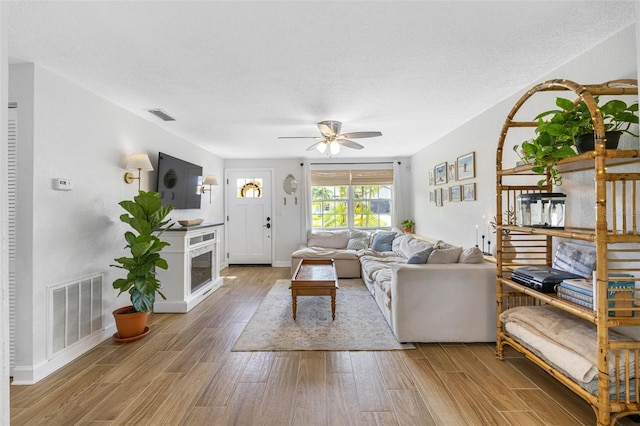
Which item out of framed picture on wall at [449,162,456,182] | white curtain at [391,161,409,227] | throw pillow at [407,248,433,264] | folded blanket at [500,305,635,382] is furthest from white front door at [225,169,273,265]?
folded blanket at [500,305,635,382]

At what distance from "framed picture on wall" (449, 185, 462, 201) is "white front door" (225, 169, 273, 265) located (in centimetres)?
365

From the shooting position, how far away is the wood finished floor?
1.78 meters

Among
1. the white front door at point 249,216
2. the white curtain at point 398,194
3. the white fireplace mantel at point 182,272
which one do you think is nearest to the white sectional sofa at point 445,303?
the white fireplace mantel at point 182,272

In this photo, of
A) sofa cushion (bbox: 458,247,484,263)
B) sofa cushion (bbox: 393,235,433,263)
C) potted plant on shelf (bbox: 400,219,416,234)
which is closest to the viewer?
sofa cushion (bbox: 458,247,484,263)

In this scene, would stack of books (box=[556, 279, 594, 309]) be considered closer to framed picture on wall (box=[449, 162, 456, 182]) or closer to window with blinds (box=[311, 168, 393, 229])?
framed picture on wall (box=[449, 162, 456, 182])

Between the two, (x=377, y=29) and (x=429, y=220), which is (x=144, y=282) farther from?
(x=429, y=220)

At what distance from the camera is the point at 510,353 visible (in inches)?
100

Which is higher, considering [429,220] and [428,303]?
[429,220]

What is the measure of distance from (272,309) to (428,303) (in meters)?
1.85

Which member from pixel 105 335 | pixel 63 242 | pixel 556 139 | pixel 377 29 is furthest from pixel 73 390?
pixel 556 139

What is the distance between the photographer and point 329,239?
19.6 ft

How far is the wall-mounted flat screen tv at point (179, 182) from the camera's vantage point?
3.89m

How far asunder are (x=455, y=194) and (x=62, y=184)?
14.3ft

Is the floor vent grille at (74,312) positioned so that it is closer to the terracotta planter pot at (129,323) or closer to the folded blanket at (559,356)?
the terracotta planter pot at (129,323)
